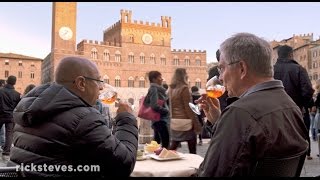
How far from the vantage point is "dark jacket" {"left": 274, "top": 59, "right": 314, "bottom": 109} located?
5.15 m

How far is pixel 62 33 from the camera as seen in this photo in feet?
190

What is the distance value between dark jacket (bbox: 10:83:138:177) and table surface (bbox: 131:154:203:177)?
60 centimetres

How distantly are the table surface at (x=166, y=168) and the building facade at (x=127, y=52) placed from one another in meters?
54.2

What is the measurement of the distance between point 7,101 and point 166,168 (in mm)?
5782

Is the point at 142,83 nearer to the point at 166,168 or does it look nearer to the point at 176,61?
the point at 176,61

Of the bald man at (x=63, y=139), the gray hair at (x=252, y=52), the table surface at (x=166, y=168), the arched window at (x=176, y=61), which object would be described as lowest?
the table surface at (x=166, y=168)

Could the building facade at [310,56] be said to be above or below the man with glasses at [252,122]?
above

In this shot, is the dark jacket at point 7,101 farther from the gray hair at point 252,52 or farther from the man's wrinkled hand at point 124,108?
the gray hair at point 252,52

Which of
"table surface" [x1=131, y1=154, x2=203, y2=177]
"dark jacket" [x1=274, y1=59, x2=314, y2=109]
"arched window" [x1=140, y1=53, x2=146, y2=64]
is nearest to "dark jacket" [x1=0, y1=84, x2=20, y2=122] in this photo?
"dark jacket" [x1=274, y1=59, x2=314, y2=109]

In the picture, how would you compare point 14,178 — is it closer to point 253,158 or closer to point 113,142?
point 113,142

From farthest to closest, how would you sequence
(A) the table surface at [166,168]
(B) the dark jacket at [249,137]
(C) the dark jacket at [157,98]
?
(C) the dark jacket at [157,98], (A) the table surface at [166,168], (B) the dark jacket at [249,137]

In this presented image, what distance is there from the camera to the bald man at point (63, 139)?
1.69 m

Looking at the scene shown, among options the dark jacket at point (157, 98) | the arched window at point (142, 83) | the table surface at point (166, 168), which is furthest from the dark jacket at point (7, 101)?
the arched window at point (142, 83)

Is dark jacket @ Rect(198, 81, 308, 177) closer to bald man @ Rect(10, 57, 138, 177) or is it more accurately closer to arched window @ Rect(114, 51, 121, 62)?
bald man @ Rect(10, 57, 138, 177)
